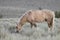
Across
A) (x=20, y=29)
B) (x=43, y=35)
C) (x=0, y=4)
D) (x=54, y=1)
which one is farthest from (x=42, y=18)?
(x=54, y=1)

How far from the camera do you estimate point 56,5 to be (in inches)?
2340

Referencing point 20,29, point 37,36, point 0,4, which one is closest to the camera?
point 37,36

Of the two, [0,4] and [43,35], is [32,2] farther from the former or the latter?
[43,35]

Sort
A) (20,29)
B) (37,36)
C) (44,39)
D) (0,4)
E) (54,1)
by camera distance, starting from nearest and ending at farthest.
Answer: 1. (44,39)
2. (37,36)
3. (20,29)
4. (0,4)
5. (54,1)

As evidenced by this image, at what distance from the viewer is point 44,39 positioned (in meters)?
12.9

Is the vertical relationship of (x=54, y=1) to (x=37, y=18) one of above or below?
below

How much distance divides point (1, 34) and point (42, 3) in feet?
152

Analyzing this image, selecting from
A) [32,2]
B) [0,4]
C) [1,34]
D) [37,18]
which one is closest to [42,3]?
[32,2]

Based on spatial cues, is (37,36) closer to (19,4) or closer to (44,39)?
(44,39)

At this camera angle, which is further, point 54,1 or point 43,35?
point 54,1

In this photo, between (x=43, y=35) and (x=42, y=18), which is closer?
(x=43, y=35)

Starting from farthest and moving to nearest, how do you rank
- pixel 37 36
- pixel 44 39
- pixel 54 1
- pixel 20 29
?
pixel 54 1, pixel 20 29, pixel 37 36, pixel 44 39

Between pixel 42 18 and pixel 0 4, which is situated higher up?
pixel 42 18

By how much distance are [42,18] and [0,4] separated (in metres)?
40.8
